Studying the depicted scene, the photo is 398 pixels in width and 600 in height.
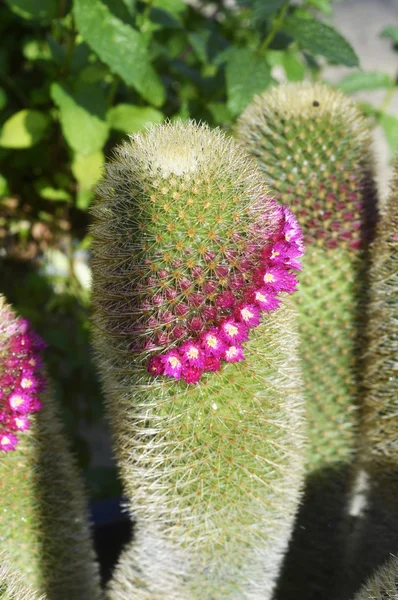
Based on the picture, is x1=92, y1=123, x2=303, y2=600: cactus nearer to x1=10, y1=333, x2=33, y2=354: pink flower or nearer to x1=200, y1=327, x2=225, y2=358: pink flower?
x1=200, y1=327, x2=225, y2=358: pink flower

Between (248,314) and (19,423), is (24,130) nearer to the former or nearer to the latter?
(19,423)

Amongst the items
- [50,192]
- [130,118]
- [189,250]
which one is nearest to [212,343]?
[189,250]

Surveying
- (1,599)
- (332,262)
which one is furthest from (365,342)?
(1,599)

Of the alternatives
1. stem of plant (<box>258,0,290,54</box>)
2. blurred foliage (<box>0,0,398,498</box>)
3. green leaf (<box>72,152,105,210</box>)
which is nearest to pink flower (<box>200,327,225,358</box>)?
blurred foliage (<box>0,0,398,498</box>)

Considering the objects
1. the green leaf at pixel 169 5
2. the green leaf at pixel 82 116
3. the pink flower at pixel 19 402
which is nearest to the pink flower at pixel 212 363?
the pink flower at pixel 19 402

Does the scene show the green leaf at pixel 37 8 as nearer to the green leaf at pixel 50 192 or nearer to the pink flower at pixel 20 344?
the green leaf at pixel 50 192

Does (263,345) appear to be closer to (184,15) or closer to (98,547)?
(98,547)

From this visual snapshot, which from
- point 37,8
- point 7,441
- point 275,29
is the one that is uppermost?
point 275,29
